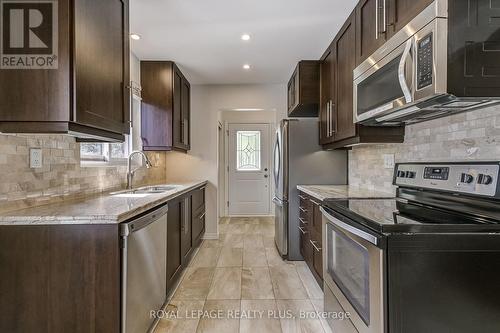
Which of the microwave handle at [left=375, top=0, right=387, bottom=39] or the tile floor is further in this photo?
the tile floor

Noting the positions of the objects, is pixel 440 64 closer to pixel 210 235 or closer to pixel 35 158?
pixel 35 158

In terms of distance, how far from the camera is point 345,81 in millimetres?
2484

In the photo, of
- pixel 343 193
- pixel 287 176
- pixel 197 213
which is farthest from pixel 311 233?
pixel 197 213

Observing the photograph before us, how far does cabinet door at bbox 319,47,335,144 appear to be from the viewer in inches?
113

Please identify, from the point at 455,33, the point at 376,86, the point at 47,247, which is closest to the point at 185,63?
the point at 376,86

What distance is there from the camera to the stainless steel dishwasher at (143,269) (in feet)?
5.07

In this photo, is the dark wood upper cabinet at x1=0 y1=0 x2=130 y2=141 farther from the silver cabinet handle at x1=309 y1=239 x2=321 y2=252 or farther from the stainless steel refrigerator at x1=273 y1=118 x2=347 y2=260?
the stainless steel refrigerator at x1=273 y1=118 x2=347 y2=260

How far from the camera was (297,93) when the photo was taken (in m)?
3.53

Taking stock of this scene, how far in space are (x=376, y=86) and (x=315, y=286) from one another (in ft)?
6.12

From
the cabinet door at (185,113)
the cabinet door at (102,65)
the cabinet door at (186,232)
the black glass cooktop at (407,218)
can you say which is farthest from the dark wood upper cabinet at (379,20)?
the cabinet door at (185,113)

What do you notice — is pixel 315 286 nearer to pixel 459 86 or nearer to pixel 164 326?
pixel 164 326

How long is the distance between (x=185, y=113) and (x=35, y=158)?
2.66 meters

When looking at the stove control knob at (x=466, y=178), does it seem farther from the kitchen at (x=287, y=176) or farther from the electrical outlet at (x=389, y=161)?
the electrical outlet at (x=389, y=161)
